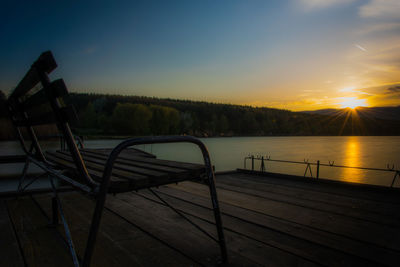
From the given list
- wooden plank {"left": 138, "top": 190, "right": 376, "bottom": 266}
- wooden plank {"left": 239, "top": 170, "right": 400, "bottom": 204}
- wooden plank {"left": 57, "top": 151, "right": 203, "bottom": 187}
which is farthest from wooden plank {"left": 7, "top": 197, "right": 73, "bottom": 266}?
wooden plank {"left": 239, "top": 170, "right": 400, "bottom": 204}

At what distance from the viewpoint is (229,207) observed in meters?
3.07

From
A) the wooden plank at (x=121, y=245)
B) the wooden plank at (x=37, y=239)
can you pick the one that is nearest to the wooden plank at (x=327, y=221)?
the wooden plank at (x=121, y=245)

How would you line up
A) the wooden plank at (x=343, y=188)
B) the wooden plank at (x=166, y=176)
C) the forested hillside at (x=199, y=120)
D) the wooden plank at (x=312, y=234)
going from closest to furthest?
the wooden plank at (x=166, y=176) → the wooden plank at (x=312, y=234) → the wooden plank at (x=343, y=188) → the forested hillside at (x=199, y=120)

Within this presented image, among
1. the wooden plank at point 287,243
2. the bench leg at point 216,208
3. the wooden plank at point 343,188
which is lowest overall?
the wooden plank at point 343,188

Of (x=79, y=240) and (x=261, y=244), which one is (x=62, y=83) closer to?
(x=79, y=240)

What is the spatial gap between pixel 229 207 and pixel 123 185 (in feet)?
7.13

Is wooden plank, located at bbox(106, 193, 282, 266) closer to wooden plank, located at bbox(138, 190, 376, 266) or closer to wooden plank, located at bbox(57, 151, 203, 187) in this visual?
wooden plank, located at bbox(138, 190, 376, 266)

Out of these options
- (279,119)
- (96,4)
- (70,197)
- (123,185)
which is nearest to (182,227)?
→ (123,185)

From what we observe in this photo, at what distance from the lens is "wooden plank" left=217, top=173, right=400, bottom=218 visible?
10.1 feet

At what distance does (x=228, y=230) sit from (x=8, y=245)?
1913 mm

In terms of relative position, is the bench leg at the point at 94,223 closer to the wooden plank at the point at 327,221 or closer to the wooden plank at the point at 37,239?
the wooden plank at the point at 37,239

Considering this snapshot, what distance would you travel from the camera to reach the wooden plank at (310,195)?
3.09 meters

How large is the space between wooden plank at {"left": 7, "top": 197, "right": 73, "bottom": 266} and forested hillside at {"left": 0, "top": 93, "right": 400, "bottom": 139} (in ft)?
195

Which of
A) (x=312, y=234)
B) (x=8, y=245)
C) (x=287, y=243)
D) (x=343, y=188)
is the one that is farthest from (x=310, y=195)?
(x=8, y=245)
